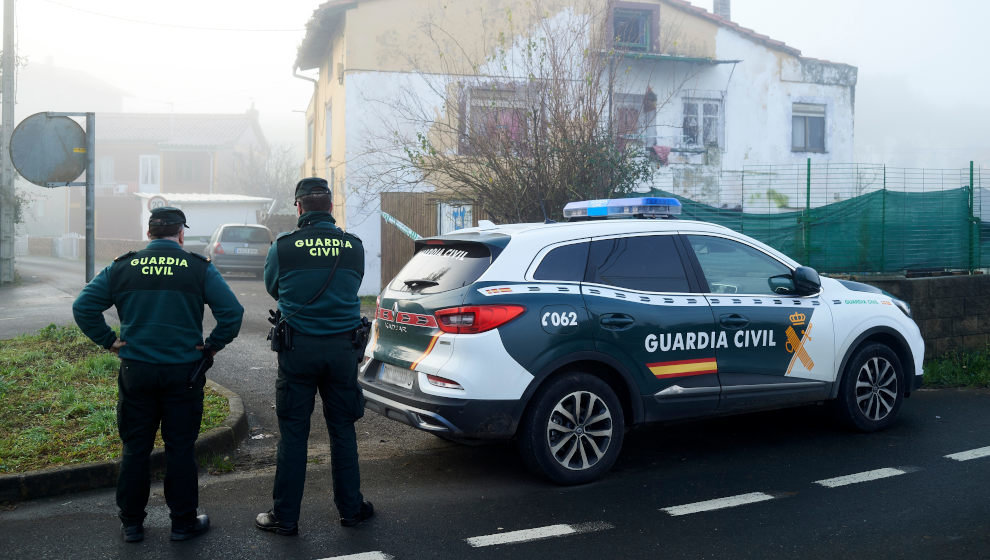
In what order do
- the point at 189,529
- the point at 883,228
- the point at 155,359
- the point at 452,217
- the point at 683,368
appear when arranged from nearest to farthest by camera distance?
the point at 155,359
the point at 189,529
the point at 683,368
the point at 883,228
the point at 452,217

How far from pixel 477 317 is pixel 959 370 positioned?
272 inches

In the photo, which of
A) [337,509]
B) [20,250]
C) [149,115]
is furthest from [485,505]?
[149,115]

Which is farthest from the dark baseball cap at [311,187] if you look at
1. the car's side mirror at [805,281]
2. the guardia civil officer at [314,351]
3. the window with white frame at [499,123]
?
the window with white frame at [499,123]

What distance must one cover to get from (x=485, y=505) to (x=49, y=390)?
4.47 meters

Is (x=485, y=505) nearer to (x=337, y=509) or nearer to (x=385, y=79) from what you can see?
(x=337, y=509)

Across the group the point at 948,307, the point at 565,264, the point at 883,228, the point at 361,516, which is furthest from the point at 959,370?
the point at 361,516

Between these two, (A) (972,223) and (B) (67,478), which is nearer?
(B) (67,478)

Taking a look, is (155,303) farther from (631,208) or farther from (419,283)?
(631,208)

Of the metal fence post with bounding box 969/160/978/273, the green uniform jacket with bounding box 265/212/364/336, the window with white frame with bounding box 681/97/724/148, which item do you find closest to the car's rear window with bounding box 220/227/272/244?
the window with white frame with bounding box 681/97/724/148

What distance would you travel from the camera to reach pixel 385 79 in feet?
62.8

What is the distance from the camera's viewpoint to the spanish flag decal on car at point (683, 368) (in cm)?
581

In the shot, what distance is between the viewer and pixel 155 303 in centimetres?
452

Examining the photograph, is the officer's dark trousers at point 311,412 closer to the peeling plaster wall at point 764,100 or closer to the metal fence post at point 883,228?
the metal fence post at point 883,228

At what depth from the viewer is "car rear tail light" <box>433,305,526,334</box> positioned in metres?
5.28
